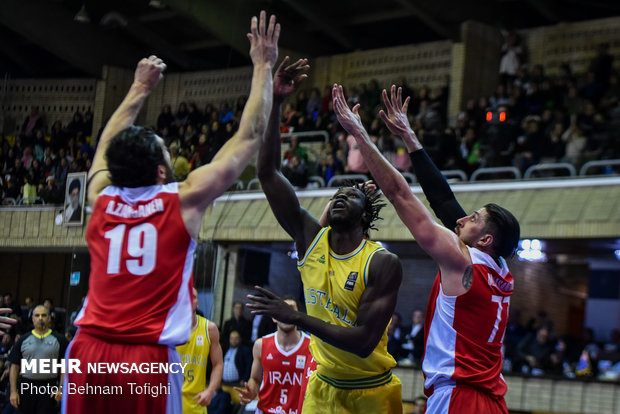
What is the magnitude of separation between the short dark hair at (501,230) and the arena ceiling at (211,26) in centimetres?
1640

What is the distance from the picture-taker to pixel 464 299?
15.7 feet

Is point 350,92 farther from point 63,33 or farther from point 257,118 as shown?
point 257,118

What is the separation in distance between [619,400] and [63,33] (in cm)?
1876

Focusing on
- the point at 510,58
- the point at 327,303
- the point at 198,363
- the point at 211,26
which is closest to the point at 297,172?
the point at 510,58

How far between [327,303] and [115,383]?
199cm

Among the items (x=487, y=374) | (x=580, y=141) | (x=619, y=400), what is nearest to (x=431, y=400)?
(x=487, y=374)

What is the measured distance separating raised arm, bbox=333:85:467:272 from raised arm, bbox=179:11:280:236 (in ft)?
3.37

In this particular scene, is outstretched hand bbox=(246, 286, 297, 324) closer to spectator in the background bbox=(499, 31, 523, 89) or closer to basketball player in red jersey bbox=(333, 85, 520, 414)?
basketball player in red jersey bbox=(333, 85, 520, 414)

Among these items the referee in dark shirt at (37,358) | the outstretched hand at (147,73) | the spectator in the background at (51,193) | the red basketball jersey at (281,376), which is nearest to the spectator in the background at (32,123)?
the spectator in the background at (51,193)

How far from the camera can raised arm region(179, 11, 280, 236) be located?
389 centimetres

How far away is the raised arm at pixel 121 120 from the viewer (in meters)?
4.21

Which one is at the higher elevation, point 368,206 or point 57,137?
point 57,137

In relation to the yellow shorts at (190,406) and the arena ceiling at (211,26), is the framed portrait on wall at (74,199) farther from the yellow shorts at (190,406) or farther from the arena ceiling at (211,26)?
the yellow shorts at (190,406)

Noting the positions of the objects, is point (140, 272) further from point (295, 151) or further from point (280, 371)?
point (295, 151)
